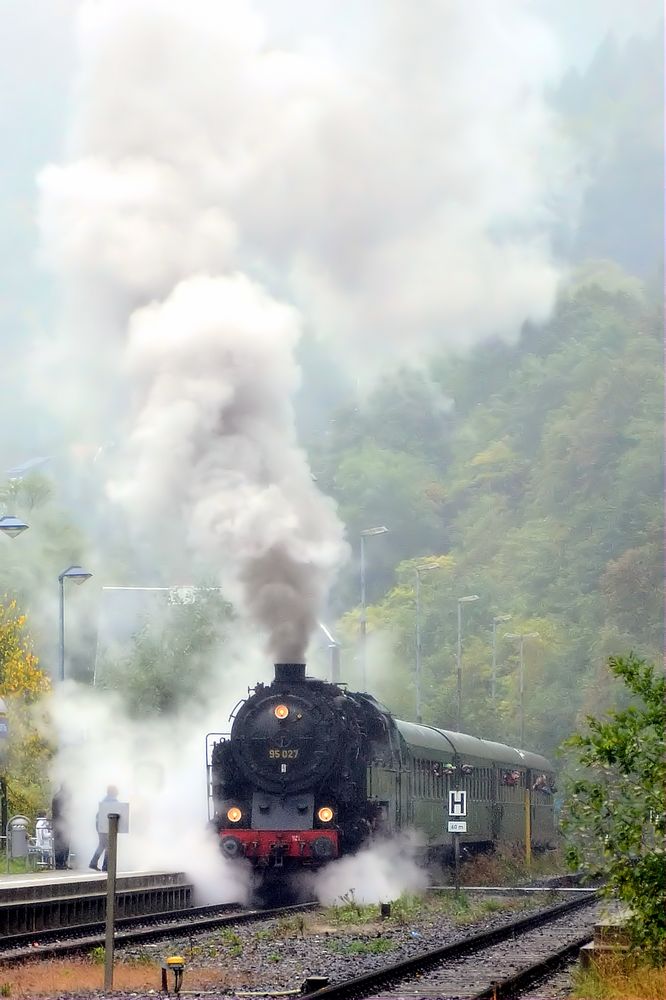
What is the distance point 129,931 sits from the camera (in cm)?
1980

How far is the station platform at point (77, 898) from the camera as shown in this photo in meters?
19.2

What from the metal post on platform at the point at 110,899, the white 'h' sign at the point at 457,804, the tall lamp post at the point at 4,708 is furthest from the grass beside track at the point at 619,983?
the tall lamp post at the point at 4,708

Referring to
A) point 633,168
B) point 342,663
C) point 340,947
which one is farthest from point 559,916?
point 633,168

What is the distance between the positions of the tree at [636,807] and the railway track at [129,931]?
19.6 feet

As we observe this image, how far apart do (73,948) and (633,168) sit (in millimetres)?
144160

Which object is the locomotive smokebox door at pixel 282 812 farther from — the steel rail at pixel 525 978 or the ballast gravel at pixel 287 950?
the steel rail at pixel 525 978

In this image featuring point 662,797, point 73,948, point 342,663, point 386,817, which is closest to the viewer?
point 662,797

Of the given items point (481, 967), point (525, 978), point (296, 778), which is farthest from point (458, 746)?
point (525, 978)

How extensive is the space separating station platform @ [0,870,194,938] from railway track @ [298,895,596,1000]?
499 cm

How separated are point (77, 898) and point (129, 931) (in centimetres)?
147

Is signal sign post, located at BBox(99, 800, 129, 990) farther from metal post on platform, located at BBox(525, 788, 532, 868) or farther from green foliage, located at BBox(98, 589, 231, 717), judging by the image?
green foliage, located at BBox(98, 589, 231, 717)

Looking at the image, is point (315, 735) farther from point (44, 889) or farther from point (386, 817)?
point (44, 889)

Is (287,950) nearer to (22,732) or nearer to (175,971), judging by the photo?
(175,971)

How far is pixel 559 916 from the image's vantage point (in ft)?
81.4
